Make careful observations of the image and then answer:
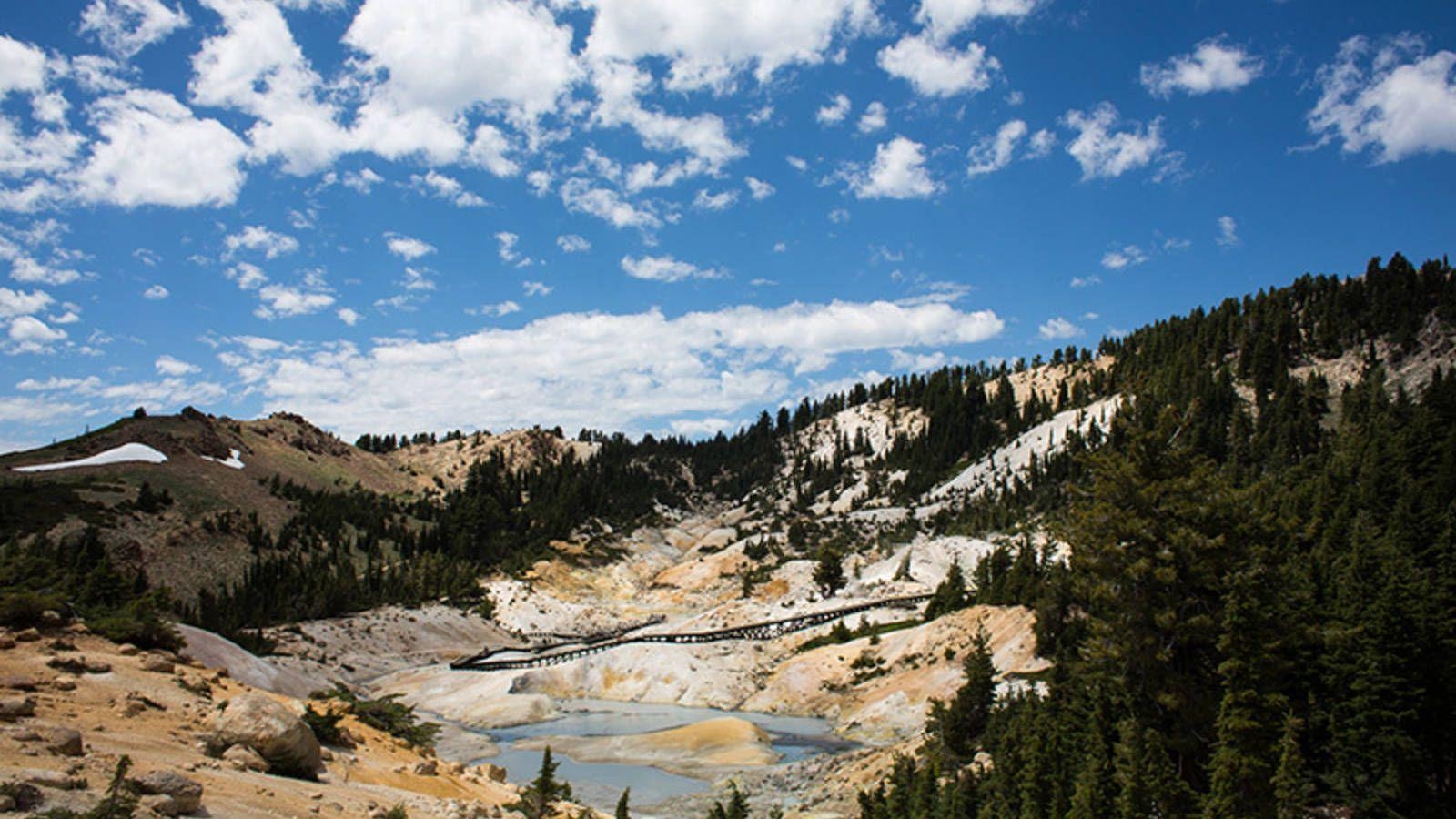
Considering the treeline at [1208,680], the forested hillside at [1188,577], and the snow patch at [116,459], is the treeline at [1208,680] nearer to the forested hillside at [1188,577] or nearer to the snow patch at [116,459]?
the forested hillside at [1188,577]

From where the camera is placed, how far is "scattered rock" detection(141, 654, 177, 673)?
17.0 metres

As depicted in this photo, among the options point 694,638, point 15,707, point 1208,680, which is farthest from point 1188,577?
point 694,638

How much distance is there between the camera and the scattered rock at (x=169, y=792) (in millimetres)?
10148

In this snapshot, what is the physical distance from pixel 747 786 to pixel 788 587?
64.1m

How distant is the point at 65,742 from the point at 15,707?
1.48 m

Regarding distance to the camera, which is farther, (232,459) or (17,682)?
(232,459)

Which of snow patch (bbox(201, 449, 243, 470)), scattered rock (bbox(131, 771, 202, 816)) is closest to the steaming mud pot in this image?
scattered rock (bbox(131, 771, 202, 816))

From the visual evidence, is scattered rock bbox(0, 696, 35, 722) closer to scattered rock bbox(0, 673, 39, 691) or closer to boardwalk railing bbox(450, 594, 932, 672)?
scattered rock bbox(0, 673, 39, 691)

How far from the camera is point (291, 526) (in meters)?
119

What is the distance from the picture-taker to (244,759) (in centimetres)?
1390

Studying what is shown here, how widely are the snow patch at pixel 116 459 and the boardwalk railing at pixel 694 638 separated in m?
79.0

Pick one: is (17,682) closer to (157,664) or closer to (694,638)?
(157,664)

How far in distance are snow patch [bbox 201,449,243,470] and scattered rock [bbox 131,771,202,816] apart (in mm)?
145372

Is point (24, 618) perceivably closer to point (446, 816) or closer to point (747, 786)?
point (446, 816)
